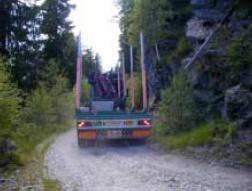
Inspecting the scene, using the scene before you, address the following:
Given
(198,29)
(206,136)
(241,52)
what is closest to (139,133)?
(206,136)

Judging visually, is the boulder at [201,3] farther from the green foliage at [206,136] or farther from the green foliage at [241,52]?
the green foliage at [206,136]

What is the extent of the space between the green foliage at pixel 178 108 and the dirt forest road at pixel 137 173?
1863 millimetres

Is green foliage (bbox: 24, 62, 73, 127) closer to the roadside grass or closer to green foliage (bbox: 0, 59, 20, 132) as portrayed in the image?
the roadside grass

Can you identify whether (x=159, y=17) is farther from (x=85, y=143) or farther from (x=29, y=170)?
(x=29, y=170)

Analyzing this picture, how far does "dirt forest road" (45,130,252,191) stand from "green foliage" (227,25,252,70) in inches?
152

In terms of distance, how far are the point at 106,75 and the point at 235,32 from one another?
7162 millimetres

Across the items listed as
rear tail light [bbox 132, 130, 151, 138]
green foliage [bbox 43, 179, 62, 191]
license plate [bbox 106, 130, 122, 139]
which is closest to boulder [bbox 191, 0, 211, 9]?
rear tail light [bbox 132, 130, 151, 138]

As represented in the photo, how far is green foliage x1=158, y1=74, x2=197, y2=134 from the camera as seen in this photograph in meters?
17.2

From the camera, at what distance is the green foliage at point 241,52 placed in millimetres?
14883

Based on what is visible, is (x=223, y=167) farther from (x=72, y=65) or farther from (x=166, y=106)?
(x=72, y=65)

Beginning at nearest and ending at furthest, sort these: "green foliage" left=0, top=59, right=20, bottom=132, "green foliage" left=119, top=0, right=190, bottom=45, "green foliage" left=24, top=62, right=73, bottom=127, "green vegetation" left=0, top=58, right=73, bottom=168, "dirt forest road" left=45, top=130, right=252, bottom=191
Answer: "dirt forest road" left=45, top=130, right=252, bottom=191, "green foliage" left=0, top=59, right=20, bottom=132, "green vegetation" left=0, top=58, right=73, bottom=168, "green foliage" left=24, top=62, right=73, bottom=127, "green foliage" left=119, top=0, right=190, bottom=45

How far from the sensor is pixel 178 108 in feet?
56.1

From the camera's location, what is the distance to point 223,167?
12.2 metres

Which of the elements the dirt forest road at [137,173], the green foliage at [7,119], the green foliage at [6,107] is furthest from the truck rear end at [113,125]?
the green foliage at [6,107]
